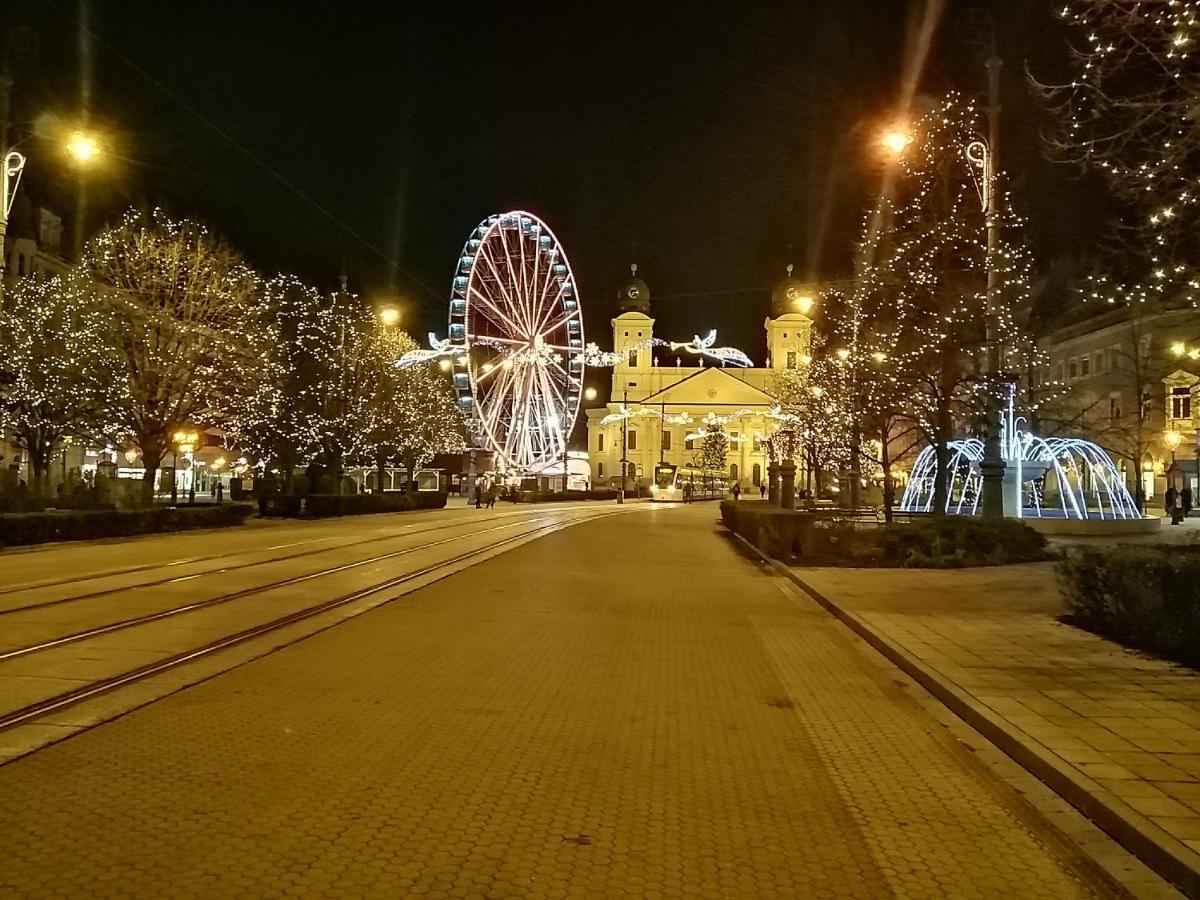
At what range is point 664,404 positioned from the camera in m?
129

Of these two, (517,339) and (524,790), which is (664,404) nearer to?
(517,339)

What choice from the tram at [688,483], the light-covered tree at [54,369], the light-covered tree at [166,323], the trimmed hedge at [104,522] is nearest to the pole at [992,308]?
the trimmed hedge at [104,522]

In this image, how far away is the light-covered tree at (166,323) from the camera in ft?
120

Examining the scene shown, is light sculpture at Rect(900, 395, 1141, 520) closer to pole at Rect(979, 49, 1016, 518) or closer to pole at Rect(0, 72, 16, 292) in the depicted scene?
pole at Rect(979, 49, 1016, 518)

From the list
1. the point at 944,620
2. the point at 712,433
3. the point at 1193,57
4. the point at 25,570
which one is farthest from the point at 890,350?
the point at 712,433

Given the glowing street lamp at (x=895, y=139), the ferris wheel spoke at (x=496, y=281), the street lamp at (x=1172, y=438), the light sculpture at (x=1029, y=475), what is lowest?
the light sculpture at (x=1029, y=475)

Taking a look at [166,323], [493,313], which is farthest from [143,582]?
[493,313]

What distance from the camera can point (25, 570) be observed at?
809 inches

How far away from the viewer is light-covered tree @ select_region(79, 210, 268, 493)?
120ft

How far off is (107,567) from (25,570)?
1.43 metres

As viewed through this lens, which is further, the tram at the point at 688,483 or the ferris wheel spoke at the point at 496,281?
the tram at the point at 688,483

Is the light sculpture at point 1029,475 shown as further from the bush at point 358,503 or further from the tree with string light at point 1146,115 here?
the bush at point 358,503

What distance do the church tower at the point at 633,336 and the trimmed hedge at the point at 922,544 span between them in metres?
101

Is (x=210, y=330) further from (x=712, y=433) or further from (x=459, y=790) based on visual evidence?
(x=712, y=433)
